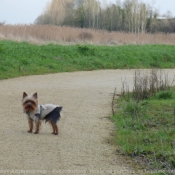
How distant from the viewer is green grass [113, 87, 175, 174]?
6977mm

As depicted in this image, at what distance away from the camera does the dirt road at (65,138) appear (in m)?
6.44

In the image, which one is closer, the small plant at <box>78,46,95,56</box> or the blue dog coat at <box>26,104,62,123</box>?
the blue dog coat at <box>26,104,62,123</box>

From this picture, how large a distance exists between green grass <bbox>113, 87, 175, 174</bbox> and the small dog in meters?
1.15

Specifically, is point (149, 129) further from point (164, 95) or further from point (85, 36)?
point (85, 36)

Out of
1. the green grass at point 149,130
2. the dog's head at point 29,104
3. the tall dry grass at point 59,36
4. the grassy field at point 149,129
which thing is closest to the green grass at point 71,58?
the tall dry grass at point 59,36

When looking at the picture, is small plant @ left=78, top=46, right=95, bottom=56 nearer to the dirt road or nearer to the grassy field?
the dirt road

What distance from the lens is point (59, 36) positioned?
29.9 m

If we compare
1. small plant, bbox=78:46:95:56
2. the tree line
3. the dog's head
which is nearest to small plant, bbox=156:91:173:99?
the dog's head

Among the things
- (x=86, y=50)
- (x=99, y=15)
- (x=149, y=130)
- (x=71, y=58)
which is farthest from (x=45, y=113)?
(x=99, y=15)

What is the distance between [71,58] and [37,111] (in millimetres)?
16699

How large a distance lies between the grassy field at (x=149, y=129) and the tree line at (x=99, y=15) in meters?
36.0

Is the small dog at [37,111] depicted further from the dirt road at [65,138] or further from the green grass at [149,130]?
the green grass at [149,130]

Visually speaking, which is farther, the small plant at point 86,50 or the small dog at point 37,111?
the small plant at point 86,50

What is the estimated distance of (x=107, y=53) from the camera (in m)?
26.9
